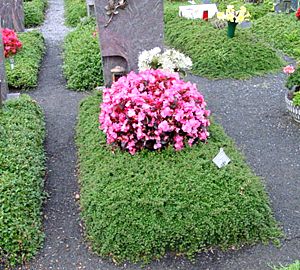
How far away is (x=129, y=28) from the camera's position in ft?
21.1

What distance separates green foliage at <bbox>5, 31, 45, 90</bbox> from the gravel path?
20 cm

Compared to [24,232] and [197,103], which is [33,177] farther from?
[197,103]

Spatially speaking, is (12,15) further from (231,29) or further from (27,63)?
(231,29)

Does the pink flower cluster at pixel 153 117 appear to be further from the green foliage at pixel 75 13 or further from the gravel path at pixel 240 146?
the green foliage at pixel 75 13

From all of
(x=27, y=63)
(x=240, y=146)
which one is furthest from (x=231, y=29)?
(x=240, y=146)

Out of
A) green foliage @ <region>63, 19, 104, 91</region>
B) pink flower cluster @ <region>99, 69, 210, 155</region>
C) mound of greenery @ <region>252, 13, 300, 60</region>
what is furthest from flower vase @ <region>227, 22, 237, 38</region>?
pink flower cluster @ <region>99, 69, 210, 155</region>

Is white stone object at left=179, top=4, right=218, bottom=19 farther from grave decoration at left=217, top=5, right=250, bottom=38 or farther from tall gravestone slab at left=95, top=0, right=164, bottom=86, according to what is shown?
tall gravestone slab at left=95, top=0, right=164, bottom=86

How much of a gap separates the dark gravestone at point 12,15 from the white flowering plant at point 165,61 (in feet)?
18.6

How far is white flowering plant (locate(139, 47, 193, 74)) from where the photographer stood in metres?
5.71

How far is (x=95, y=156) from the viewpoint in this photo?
16.7ft

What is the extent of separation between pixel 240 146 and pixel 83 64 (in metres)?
3.43

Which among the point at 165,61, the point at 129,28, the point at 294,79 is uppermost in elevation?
the point at 129,28

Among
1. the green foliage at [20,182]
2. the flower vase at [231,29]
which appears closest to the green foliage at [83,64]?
the green foliage at [20,182]

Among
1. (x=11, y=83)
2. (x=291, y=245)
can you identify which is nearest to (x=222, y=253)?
(x=291, y=245)
